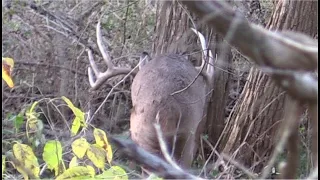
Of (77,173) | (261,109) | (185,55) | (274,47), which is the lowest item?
(261,109)

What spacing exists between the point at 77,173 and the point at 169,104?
3.52 metres

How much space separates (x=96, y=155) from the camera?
324 centimetres

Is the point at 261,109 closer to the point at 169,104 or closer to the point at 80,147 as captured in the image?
the point at 169,104

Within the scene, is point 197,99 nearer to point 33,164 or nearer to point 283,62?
point 33,164

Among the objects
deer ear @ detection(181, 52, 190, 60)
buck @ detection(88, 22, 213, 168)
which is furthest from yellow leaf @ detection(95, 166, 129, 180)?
deer ear @ detection(181, 52, 190, 60)

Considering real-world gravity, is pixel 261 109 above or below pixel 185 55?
below

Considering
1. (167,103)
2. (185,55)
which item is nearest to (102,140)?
(167,103)

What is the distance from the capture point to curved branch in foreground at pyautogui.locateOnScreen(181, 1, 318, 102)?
30.9 inches

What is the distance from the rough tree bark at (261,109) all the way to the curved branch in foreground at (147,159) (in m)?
5.99

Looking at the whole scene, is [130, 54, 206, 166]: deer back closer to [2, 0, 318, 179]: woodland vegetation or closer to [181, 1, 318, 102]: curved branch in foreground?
[2, 0, 318, 179]: woodland vegetation

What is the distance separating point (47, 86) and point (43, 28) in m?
0.77

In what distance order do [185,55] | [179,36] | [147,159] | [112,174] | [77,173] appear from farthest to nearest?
[179,36]
[185,55]
[112,174]
[77,173]
[147,159]

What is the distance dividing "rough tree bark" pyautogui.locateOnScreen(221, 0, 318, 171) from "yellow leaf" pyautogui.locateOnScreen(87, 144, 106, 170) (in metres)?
3.81

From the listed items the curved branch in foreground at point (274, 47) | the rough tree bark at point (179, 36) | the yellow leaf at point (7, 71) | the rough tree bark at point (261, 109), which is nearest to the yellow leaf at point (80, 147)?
the yellow leaf at point (7, 71)
